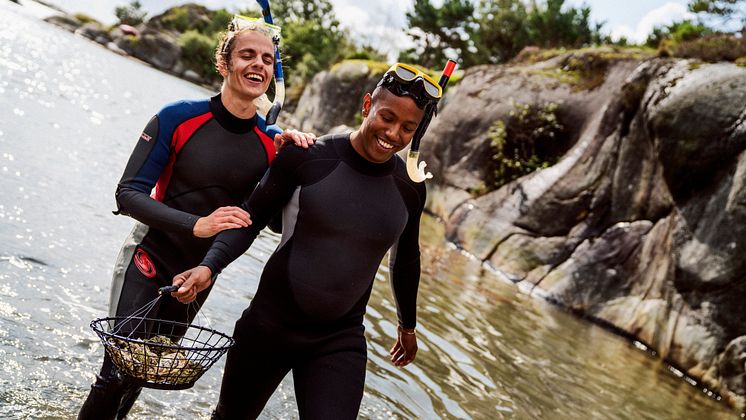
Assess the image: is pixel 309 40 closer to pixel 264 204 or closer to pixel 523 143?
pixel 523 143

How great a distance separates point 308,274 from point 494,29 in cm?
4116

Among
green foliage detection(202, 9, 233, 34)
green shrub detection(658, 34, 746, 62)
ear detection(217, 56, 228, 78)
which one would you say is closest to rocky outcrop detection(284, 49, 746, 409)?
green shrub detection(658, 34, 746, 62)

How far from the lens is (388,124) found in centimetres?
318

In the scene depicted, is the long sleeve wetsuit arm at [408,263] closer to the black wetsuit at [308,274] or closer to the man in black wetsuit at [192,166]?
the black wetsuit at [308,274]

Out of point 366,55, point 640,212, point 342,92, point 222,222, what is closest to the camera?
point 222,222

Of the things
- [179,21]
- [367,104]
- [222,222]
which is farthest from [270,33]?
[179,21]

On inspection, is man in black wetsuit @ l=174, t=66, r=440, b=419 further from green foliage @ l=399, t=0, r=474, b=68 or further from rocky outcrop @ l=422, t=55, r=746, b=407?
green foliage @ l=399, t=0, r=474, b=68

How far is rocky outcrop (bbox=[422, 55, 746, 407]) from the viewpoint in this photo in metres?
10.1

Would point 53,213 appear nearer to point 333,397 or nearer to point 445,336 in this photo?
point 445,336

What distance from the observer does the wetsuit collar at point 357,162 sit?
11.0 feet

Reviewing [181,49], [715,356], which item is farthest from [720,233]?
[181,49]

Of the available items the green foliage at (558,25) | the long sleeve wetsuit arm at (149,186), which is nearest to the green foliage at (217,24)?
the green foliage at (558,25)

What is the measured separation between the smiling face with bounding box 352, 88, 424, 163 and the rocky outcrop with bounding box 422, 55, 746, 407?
25.9 ft

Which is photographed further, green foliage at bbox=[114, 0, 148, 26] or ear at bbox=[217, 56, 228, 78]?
green foliage at bbox=[114, 0, 148, 26]
